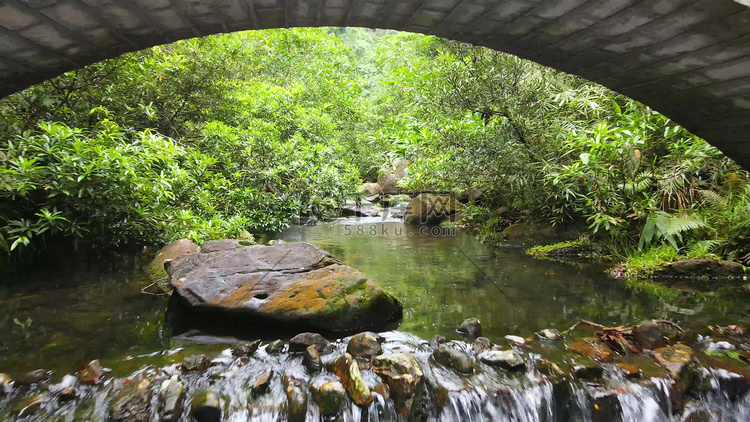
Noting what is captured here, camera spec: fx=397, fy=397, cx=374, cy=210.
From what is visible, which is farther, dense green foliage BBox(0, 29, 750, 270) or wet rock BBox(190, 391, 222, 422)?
dense green foliage BBox(0, 29, 750, 270)

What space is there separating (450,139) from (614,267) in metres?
4.24

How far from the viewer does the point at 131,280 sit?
622cm

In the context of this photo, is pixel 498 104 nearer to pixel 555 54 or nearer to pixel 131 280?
pixel 555 54

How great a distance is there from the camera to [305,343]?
4.00 metres

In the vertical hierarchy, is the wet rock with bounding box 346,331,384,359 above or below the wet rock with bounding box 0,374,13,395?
below

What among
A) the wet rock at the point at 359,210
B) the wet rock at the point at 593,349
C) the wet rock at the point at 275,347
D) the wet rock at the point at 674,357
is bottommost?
the wet rock at the point at 359,210

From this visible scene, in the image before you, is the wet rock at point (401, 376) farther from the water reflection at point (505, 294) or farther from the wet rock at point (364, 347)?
the water reflection at point (505, 294)

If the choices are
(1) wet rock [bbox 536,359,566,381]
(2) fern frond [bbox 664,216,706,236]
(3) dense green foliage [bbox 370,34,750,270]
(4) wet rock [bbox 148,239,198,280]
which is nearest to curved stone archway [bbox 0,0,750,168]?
(1) wet rock [bbox 536,359,566,381]

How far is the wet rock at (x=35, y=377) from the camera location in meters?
3.21

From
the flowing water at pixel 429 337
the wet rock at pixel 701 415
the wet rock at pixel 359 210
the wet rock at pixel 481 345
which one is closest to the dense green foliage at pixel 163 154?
the flowing water at pixel 429 337

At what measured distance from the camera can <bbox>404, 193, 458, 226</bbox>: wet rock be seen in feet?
50.2

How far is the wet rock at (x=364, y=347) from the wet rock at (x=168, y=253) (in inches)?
138

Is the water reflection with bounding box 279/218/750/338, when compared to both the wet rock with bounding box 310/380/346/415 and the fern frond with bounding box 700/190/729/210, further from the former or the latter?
the fern frond with bounding box 700/190/729/210

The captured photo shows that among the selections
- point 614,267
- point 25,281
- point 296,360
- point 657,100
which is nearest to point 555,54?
point 657,100
